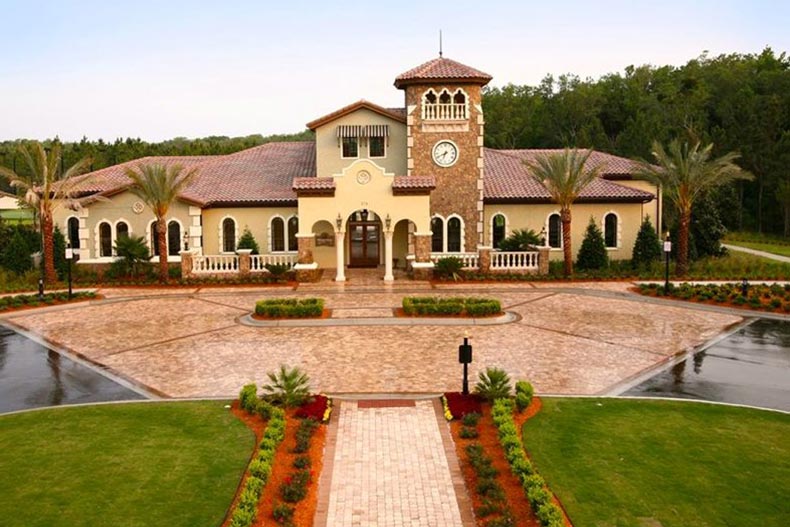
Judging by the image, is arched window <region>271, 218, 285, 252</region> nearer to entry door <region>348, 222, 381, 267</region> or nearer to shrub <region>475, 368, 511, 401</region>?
entry door <region>348, 222, 381, 267</region>

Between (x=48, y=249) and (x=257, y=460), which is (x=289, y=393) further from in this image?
(x=48, y=249)

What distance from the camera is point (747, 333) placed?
21672 millimetres

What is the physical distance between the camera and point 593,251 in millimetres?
34594

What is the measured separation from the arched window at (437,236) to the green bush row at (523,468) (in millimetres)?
21662

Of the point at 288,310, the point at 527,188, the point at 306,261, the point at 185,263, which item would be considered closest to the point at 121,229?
the point at 185,263

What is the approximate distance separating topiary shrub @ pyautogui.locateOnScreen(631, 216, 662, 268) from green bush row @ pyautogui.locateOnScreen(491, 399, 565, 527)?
23070 millimetres

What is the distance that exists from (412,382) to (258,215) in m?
21.5

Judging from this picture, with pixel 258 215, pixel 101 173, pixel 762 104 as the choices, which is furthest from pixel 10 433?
pixel 762 104

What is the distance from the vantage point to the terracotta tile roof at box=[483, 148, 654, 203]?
118ft

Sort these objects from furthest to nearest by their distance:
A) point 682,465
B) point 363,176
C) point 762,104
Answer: point 762,104, point 363,176, point 682,465

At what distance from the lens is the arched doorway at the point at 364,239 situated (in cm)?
3584

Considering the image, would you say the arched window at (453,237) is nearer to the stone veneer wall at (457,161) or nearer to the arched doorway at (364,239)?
the stone veneer wall at (457,161)

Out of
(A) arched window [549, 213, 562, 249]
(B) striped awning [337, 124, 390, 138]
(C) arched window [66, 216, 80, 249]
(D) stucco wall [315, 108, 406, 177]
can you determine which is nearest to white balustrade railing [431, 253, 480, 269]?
(A) arched window [549, 213, 562, 249]

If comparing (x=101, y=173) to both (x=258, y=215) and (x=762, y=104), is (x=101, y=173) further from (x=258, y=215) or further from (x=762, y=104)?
(x=762, y=104)
